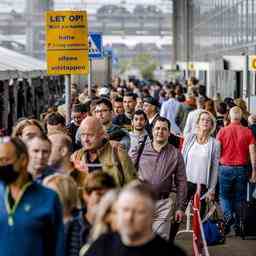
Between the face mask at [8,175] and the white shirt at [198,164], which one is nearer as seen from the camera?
the face mask at [8,175]

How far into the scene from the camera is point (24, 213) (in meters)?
6.63

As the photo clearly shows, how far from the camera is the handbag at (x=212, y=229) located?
13.3 metres

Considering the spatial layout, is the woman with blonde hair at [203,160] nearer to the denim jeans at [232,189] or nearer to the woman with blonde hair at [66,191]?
the denim jeans at [232,189]

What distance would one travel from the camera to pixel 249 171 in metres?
14.8

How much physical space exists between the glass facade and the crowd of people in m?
19.0

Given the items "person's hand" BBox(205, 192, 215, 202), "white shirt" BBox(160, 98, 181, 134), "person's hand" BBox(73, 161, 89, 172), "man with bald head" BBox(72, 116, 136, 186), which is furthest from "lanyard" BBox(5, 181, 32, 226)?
"white shirt" BBox(160, 98, 181, 134)

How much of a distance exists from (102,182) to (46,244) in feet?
1.61

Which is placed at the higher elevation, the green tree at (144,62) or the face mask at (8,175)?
the green tree at (144,62)

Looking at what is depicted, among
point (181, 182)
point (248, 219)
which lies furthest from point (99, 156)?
point (248, 219)

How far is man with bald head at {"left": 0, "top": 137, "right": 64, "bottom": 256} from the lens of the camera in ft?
21.7

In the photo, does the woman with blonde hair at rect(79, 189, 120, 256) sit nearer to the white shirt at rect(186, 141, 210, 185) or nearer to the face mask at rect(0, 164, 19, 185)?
the face mask at rect(0, 164, 19, 185)

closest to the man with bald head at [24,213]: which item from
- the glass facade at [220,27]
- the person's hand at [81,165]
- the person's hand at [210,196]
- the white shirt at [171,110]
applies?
the person's hand at [81,165]

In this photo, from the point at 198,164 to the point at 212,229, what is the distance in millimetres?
1148

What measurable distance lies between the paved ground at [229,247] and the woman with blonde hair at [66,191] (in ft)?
19.7
